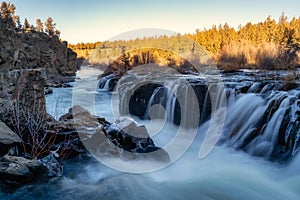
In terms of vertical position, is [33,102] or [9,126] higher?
[33,102]

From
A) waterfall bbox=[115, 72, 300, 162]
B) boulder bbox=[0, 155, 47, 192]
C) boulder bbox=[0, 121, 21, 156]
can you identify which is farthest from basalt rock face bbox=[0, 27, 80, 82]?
boulder bbox=[0, 155, 47, 192]

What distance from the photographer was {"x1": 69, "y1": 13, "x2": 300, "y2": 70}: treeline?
1856 cm

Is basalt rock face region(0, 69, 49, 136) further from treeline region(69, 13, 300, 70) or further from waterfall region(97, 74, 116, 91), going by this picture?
treeline region(69, 13, 300, 70)

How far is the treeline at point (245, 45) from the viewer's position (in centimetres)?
1856

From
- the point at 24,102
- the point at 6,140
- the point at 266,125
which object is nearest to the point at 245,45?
the point at 266,125

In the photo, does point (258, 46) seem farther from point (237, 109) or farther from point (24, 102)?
point (24, 102)

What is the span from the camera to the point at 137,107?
973 cm

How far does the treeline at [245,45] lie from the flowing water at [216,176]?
10.1 metres

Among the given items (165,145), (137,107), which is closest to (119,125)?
(165,145)

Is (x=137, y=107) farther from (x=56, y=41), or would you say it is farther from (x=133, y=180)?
(x=56, y=41)

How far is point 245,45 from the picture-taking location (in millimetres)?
26156

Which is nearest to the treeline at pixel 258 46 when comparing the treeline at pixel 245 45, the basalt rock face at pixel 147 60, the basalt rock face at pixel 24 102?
the treeline at pixel 245 45

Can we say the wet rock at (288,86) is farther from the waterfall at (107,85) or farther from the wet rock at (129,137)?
the waterfall at (107,85)

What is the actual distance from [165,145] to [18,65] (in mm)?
13186
